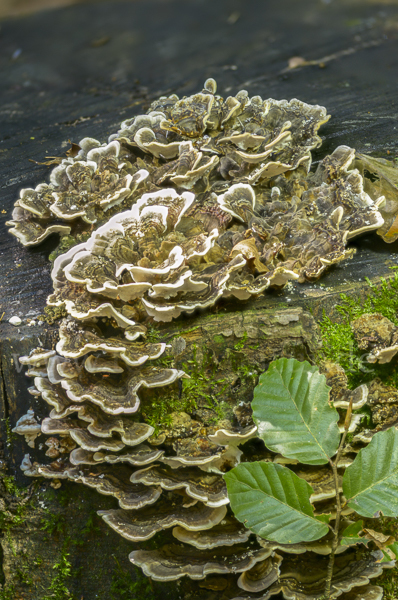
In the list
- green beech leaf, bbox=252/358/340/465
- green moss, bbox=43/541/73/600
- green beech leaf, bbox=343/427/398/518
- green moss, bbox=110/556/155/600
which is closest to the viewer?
green beech leaf, bbox=343/427/398/518

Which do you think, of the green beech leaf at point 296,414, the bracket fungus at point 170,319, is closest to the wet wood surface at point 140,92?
the bracket fungus at point 170,319

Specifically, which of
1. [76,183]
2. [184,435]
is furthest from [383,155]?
[184,435]

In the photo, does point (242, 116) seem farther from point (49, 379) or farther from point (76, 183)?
point (49, 379)

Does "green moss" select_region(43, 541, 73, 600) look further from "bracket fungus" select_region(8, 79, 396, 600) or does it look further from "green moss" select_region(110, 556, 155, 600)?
"bracket fungus" select_region(8, 79, 396, 600)

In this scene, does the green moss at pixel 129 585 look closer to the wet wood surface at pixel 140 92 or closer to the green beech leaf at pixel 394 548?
the wet wood surface at pixel 140 92

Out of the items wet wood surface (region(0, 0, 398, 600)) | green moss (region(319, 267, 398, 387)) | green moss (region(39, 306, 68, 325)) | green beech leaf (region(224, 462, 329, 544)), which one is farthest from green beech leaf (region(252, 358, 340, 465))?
green moss (region(39, 306, 68, 325))

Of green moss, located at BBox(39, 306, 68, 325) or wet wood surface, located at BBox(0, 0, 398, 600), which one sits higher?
wet wood surface, located at BBox(0, 0, 398, 600)

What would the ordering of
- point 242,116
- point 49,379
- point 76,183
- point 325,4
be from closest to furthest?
point 49,379, point 76,183, point 242,116, point 325,4
